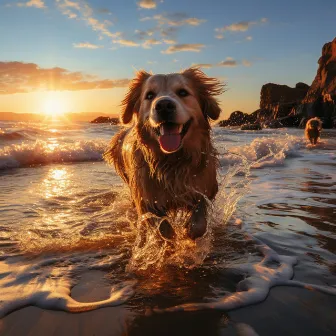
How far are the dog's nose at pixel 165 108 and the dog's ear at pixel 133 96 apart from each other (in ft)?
3.06

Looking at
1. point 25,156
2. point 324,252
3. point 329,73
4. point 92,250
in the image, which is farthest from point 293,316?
point 329,73

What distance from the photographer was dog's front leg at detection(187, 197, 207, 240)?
3.74 metres

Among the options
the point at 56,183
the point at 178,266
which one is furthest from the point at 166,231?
the point at 56,183

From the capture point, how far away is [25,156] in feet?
35.6

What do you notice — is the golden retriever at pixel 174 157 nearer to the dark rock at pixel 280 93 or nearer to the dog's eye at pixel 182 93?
A: the dog's eye at pixel 182 93

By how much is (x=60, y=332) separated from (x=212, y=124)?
A: 2.85m

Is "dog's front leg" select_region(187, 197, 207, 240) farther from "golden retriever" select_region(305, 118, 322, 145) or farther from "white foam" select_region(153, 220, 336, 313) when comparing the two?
"golden retriever" select_region(305, 118, 322, 145)

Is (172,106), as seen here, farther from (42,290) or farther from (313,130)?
(313,130)

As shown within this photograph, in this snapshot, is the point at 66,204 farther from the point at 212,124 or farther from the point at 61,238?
the point at 212,124

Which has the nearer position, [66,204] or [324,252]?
[324,252]

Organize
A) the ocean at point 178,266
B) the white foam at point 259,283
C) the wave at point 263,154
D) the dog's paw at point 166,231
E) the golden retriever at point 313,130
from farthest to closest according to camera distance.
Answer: the golden retriever at point 313,130
the wave at point 263,154
the dog's paw at point 166,231
the white foam at point 259,283
the ocean at point 178,266

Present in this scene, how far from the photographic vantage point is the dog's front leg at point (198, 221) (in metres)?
3.74

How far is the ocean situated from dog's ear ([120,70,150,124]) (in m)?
1.35

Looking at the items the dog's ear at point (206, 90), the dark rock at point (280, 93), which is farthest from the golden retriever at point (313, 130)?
the dark rock at point (280, 93)
